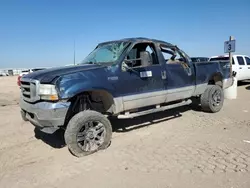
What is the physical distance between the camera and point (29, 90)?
4.86m

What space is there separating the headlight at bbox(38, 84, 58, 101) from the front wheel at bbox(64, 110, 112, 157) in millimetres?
531

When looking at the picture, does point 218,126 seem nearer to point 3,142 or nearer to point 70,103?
point 70,103

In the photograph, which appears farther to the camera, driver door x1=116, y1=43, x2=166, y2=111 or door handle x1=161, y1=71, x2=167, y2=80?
door handle x1=161, y1=71, x2=167, y2=80

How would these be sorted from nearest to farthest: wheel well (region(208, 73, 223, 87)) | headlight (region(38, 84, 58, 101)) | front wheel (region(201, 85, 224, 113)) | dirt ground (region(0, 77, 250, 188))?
dirt ground (region(0, 77, 250, 188)) < headlight (region(38, 84, 58, 101)) < front wheel (region(201, 85, 224, 113)) < wheel well (region(208, 73, 223, 87))

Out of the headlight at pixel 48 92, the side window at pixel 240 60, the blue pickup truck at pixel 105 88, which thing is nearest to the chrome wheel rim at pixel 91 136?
the blue pickup truck at pixel 105 88

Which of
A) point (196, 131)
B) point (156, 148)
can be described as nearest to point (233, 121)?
point (196, 131)

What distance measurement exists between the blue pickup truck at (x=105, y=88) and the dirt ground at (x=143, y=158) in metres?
0.50

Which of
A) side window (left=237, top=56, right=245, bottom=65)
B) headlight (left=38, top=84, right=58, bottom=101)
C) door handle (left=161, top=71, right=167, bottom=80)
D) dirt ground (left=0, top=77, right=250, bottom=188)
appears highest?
side window (left=237, top=56, right=245, bottom=65)

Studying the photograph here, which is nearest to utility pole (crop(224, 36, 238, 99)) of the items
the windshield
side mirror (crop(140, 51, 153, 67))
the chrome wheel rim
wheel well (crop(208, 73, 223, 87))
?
wheel well (crop(208, 73, 223, 87))

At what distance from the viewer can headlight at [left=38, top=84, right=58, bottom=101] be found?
171 inches

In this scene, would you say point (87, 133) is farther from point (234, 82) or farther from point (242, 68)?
point (242, 68)

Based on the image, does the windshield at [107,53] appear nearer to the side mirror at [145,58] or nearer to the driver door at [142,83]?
the driver door at [142,83]

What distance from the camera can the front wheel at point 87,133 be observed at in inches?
177

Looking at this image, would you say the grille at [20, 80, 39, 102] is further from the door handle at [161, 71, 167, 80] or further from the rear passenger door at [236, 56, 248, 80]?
the rear passenger door at [236, 56, 248, 80]
